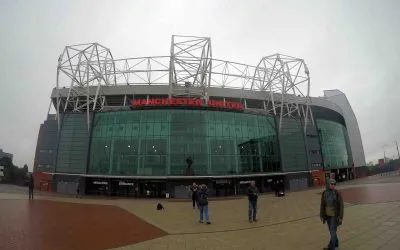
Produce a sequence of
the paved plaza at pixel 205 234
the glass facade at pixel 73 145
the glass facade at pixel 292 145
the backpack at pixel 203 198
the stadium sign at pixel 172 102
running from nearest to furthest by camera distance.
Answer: the paved plaza at pixel 205 234 < the backpack at pixel 203 198 < the stadium sign at pixel 172 102 < the glass facade at pixel 73 145 < the glass facade at pixel 292 145

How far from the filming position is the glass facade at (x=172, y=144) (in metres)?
39.6

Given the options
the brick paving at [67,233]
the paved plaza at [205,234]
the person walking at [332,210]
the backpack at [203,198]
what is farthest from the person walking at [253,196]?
the person walking at [332,210]

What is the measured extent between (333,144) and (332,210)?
61093 mm

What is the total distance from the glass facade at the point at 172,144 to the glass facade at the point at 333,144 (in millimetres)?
21518

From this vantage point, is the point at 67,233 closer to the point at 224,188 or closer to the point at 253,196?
the point at 253,196

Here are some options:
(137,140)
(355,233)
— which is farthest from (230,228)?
(137,140)

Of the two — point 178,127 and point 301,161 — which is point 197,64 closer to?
point 178,127

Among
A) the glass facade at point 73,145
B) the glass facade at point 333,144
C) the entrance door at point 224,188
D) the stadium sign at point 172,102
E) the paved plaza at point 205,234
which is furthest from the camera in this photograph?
the glass facade at point 333,144

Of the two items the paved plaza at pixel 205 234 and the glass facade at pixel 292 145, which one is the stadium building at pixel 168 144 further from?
the paved plaza at pixel 205 234

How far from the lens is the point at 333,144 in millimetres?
61688

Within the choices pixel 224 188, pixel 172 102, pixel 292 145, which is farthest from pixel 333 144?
pixel 172 102

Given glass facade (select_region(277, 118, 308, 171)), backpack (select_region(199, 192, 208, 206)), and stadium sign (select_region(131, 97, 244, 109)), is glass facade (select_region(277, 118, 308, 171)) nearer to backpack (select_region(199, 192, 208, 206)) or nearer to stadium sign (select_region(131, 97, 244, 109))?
stadium sign (select_region(131, 97, 244, 109))

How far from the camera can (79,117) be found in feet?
148

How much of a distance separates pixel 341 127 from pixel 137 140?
2148 inches
